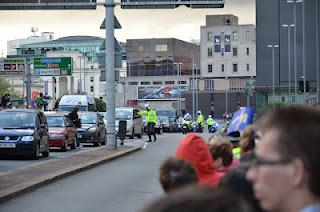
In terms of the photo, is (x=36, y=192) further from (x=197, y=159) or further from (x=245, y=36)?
(x=245, y=36)

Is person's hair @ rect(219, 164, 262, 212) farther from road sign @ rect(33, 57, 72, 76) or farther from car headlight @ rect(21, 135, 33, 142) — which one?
road sign @ rect(33, 57, 72, 76)

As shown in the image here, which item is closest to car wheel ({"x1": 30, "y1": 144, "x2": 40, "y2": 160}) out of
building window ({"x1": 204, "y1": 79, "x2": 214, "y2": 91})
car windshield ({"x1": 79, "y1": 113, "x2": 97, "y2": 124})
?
car windshield ({"x1": 79, "y1": 113, "x2": 97, "y2": 124})

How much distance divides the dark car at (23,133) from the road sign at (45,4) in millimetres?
4503

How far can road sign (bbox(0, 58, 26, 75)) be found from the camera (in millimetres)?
60625

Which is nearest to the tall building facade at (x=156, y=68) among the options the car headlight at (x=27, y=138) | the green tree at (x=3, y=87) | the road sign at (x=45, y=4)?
the green tree at (x=3, y=87)

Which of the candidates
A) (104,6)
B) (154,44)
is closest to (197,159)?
(104,6)

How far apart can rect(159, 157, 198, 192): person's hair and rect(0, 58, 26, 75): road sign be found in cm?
5693

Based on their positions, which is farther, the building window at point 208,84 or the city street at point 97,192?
the building window at point 208,84

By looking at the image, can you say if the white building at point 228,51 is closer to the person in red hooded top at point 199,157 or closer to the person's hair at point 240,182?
the person in red hooded top at point 199,157

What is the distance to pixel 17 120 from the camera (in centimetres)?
2495

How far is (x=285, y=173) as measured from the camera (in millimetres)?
2598

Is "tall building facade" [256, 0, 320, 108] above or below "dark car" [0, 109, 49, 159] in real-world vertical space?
above

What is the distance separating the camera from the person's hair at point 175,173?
4461 mm

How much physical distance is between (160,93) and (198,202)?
128 m
